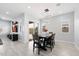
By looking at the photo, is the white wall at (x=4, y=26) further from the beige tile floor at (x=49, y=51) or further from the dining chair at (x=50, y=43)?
the dining chair at (x=50, y=43)

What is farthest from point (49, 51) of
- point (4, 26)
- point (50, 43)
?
point (4, 26)

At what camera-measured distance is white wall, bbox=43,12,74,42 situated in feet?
10.9

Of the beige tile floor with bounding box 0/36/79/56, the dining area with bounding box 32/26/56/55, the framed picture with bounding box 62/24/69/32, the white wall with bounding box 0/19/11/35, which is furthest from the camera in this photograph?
the framed picture with bounding box 62/24/69/32

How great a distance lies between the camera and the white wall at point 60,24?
3328 mm

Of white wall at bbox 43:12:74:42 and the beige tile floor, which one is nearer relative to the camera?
the beige tile floor

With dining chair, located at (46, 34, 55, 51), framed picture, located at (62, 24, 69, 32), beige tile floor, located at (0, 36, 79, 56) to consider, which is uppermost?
framed picture, located at (62, 24, 69, 32)

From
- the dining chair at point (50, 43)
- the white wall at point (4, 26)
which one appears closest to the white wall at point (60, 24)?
the dining chair at point (50, 43)

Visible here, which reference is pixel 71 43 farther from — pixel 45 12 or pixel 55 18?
pixel 45 12

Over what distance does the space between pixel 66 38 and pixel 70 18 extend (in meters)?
1.08

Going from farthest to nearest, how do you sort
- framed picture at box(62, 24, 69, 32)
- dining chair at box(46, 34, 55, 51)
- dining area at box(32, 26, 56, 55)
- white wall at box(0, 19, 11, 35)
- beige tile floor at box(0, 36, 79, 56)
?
dining chair at box(46, 34, 55, 51) → framed picture at box(62, 24, 69, 32) → dining area at box(32, 26, 56, 55) → white wall at box(0, 19, 11, 35) → beige tile floor at box(0, 36, 79, 56)

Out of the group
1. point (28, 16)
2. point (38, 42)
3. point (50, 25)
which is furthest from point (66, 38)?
point (28, 16)

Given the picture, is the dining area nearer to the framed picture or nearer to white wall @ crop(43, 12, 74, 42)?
white wall @ crop(43, 12, 74, 42)

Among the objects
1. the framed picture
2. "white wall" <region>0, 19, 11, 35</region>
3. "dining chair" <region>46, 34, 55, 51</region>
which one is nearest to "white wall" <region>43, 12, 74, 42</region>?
the framed picture

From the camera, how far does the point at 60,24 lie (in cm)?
341
